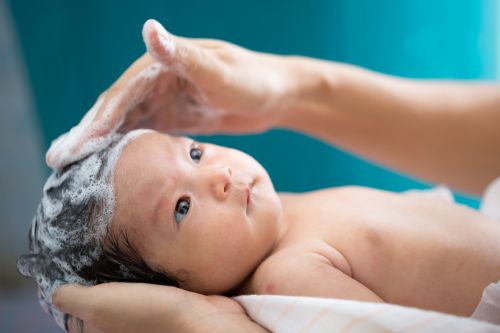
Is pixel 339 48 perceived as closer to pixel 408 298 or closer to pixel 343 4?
pixel 343 4

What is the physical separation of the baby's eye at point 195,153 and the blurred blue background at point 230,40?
550 mm

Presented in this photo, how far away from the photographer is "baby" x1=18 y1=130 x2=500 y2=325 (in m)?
0.76

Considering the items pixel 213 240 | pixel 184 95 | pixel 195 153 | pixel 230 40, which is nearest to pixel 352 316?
pixel 213 240

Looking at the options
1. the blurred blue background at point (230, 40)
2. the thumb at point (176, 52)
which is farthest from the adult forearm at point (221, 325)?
the blurred blue background at point (230, 40)

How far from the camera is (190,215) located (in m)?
0.79

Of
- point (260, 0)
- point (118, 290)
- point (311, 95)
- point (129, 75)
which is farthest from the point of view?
point (260, 0)

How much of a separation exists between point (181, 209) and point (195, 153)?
0.11 m

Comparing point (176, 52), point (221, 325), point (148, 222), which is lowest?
point (221, 325)

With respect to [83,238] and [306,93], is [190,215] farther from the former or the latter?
[306,93]

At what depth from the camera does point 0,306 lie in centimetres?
167

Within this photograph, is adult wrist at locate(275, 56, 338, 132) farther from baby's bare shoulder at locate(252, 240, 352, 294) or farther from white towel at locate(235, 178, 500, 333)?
white towel at locate(235, 178, 500, 333)

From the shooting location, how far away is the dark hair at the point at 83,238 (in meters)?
0.78

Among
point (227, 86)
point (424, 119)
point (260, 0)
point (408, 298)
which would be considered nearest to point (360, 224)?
point (408, 298)

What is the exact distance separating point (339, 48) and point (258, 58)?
2.17 ft
